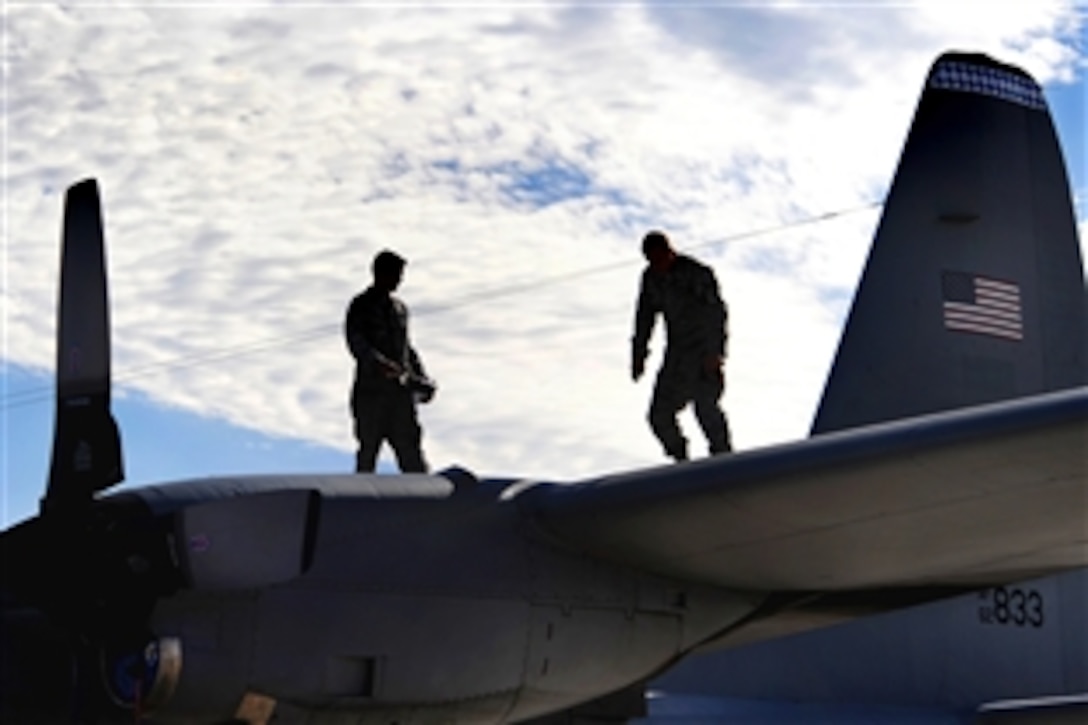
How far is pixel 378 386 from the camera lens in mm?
12164

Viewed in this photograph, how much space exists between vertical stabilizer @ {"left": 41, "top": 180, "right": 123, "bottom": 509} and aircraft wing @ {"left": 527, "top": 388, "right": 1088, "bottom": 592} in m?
2.44

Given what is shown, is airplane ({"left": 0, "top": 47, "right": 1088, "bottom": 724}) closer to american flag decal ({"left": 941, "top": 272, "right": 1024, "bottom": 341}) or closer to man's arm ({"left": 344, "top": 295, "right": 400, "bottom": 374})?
man's arm ({"left": 344, "top": 295, "right": 400, "bottom": 374})

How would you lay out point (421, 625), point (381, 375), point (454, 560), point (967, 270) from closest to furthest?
point (421, 625)
point (454, 560)
point (381, 375)
point (967, 270)

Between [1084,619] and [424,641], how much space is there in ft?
23.7

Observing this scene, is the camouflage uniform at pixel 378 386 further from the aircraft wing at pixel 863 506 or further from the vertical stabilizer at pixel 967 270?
the vertical stabilizer at pixel 967 270

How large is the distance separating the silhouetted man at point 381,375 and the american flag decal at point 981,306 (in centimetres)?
505

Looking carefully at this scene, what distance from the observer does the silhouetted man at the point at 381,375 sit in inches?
477

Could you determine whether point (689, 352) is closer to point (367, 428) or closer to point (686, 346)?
point (686, 346)

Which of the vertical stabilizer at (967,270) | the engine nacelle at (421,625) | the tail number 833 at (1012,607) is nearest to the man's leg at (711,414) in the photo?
the engine nacelle at (421,625)

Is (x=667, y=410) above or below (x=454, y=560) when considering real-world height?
above

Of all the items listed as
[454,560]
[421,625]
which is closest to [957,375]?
[454,560]

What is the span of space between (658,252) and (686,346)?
675mm

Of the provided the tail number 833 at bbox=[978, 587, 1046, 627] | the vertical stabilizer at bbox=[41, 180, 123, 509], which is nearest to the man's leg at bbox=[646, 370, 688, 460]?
the tail number 833 at bbox=[978, 587, 1046, 627]

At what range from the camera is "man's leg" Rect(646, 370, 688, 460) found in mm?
12336
